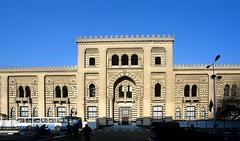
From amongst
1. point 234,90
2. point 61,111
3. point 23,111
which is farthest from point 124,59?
point 23,111

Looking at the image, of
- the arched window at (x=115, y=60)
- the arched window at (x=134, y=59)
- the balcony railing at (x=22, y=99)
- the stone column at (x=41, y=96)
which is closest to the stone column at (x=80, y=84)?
the arched window at (x=115, y=60)

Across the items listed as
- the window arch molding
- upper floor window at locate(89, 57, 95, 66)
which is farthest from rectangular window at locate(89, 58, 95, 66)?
the window arch molding

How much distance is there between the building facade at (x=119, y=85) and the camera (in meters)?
59.9

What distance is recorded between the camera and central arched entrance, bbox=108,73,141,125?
60.5 m

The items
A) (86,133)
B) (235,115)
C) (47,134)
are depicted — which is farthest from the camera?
(235,115)

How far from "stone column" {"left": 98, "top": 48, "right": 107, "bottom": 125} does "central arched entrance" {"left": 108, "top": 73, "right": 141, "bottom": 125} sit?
864 mm

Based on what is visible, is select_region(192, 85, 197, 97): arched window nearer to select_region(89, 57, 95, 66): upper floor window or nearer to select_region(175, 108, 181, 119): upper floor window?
select_region(175, 108, 181, 119): upper floor window

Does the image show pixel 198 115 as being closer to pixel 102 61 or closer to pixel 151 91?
pixel 151 91

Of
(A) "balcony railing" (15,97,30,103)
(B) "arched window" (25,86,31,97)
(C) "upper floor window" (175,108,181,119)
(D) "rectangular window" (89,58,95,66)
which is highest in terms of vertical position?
(D) "rectangular window" (89,58,95,66)

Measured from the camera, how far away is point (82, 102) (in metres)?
60.1

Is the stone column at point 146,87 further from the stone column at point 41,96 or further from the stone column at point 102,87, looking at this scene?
the stone column at point 41,96

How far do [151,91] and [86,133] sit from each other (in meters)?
36.0

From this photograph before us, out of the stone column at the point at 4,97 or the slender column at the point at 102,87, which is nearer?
the slender column at the point at 102,87

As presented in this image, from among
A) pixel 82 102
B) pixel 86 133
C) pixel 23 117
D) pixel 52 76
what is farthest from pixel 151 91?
pixel 86 133
